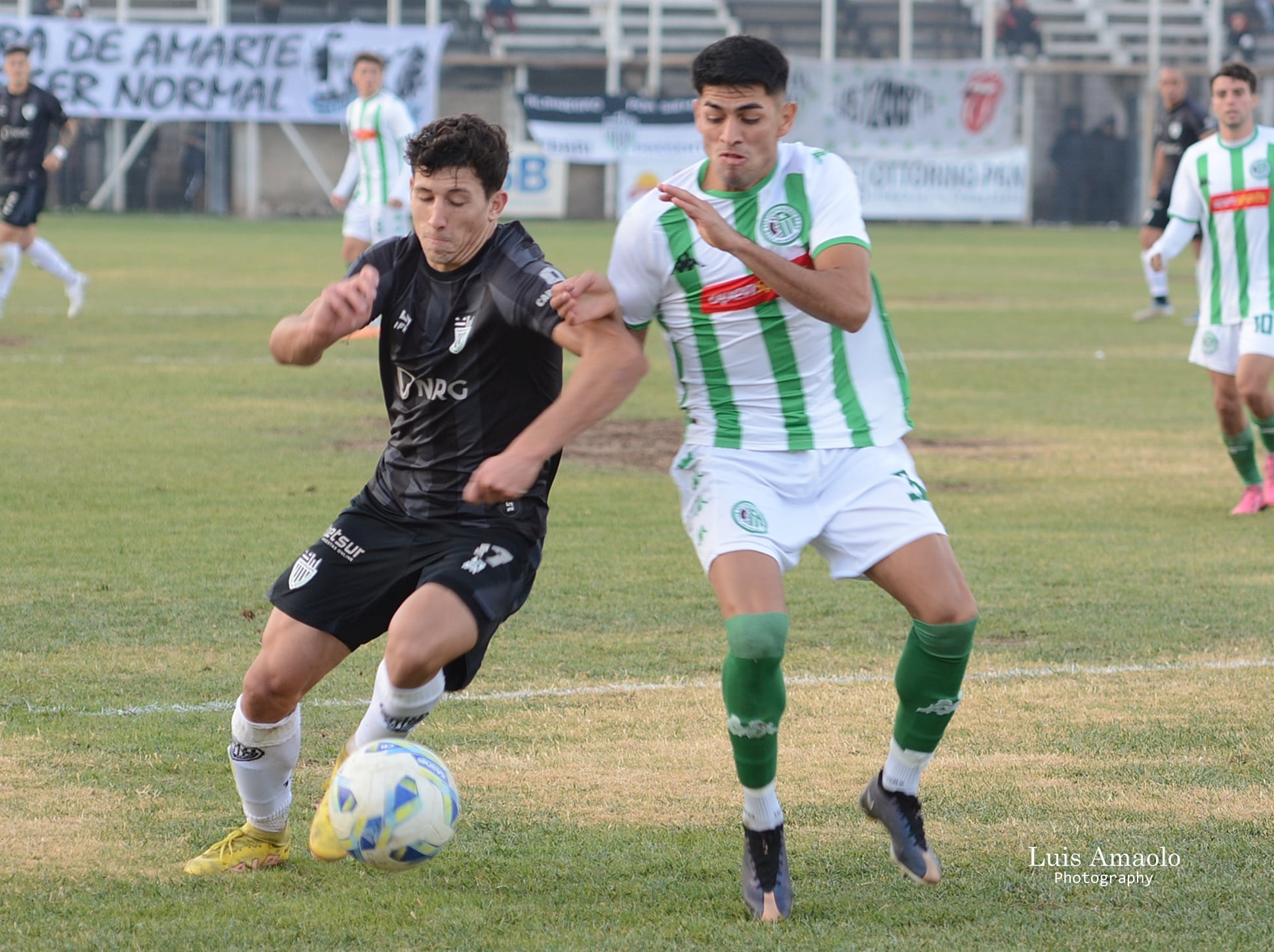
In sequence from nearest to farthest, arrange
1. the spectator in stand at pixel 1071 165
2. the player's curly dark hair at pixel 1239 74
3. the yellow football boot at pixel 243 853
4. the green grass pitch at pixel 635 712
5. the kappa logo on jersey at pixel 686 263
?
1. the green grass pitch at pixel 635 712
2. the yellow football boot at pixel 243 853
3. the kappa logo on jersey at pixel 686 263
4. the player's curly dark hair at pixel 1239 74
5. the spectator in stand at pixel 1071 165

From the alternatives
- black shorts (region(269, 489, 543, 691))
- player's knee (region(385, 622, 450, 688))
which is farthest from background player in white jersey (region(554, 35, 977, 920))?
player's knee (region(385, 622, 450, 688))

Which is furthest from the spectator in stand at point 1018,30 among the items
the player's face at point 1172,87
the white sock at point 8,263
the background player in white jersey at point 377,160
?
the white sock at point 8,263

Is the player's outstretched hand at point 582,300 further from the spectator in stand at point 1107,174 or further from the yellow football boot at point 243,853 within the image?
the spectator in stand at point 1107,174

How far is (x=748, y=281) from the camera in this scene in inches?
173

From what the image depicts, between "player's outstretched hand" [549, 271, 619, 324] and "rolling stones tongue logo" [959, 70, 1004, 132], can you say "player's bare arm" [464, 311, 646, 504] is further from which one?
"rolling stones tongue logo" [959, 70, 1004, 132]

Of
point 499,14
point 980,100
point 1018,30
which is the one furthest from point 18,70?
point 1018,30

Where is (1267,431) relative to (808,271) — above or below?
below

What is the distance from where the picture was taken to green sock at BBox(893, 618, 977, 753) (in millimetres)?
4227

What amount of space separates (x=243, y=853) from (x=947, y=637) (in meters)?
1.74

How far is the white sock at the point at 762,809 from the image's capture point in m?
4.05

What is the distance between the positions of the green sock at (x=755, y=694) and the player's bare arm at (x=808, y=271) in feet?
2.43

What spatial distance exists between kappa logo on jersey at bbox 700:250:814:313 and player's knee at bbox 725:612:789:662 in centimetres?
83

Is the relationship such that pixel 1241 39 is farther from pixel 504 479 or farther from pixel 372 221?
pixel 504 479

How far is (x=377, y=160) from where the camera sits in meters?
16.2
